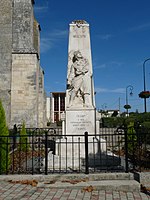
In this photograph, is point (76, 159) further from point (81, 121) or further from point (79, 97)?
point (79, 97)

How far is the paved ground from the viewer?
5.24m

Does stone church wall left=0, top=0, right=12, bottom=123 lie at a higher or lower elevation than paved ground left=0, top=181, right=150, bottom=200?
higher

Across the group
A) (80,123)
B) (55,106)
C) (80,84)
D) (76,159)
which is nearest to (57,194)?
(76,159)

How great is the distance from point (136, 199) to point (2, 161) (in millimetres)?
3888

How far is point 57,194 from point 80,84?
4960 millimetres

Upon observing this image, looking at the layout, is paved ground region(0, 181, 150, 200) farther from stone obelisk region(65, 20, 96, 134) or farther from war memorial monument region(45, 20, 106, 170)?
stone obelisk region(65, 20, 96, 134)

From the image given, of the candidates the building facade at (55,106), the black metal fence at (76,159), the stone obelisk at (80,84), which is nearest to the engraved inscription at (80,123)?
the stone obelisk at (80,84)

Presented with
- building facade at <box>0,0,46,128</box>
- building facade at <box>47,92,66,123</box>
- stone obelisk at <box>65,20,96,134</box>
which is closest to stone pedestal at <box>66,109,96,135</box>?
stone obelisk at <box>65,20,96,134</box>

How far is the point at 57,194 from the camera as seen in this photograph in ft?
18.0

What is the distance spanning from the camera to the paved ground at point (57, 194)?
524cm

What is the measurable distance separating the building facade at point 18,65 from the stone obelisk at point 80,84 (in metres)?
10.8

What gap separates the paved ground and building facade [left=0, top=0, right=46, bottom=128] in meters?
14.1

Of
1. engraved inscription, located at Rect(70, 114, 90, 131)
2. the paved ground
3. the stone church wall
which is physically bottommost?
the paved ground

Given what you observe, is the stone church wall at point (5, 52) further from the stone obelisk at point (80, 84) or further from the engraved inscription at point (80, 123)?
the engraved inscription at point (80, 123)
